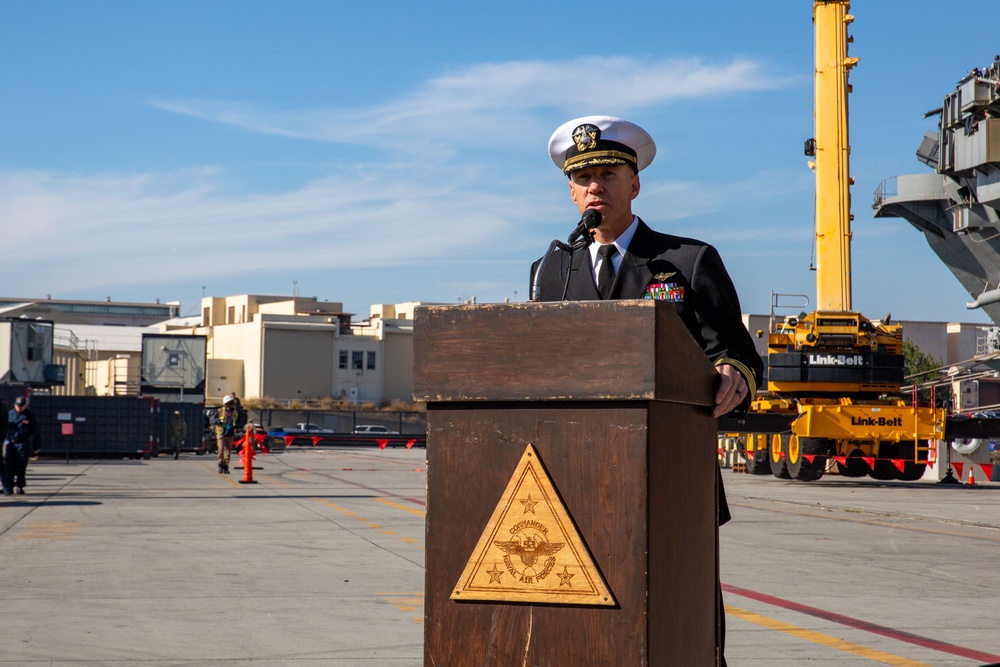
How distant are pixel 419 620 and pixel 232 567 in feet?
9.69

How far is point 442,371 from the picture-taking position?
2.37 metres

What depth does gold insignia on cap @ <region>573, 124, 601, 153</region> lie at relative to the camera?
3.11 m

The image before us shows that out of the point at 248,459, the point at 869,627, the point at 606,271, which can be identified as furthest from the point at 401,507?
the point at 606,271

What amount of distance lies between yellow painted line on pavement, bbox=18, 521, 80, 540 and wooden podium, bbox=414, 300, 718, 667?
1049cm

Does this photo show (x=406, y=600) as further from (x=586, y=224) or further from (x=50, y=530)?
(x=50, y=530)

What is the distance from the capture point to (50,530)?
1267 centimetres

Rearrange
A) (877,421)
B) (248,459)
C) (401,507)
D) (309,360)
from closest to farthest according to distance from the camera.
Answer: (401,507) < (248,459) < (877,421) < (309,360)

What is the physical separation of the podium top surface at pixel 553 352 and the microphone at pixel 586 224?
0.63 meters

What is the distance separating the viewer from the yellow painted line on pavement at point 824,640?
5.96 m

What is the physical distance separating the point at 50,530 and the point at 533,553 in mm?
11560

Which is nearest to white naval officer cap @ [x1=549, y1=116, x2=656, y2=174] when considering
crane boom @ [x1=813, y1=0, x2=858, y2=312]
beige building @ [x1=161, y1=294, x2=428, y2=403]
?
crane boom @ [x1=813, y1=0, x2=858, y2=312]

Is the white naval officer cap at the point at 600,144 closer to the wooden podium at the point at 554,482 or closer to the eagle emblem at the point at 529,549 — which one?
the wooden podium at the point at 554,482

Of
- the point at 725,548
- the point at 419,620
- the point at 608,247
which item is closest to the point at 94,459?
the point at 725,548

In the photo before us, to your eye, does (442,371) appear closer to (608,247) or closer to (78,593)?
(608,247)
